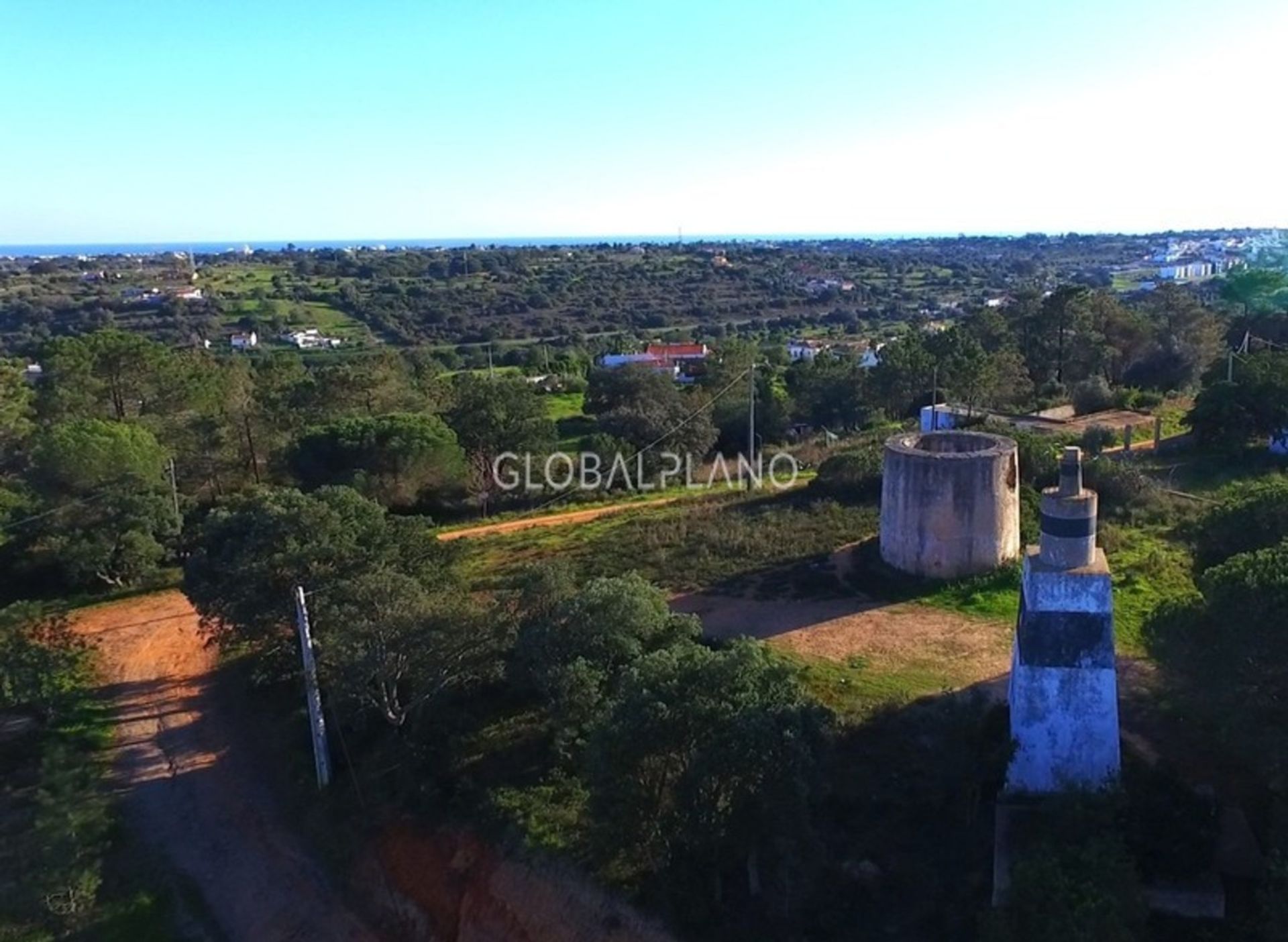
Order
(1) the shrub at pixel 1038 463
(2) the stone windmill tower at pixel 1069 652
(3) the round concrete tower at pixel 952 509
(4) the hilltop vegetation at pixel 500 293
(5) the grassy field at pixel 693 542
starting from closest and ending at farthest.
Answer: (2) the stone windmill tower at pixel 1069 652 < (3) the round concrete tower at pixel 952 509 < (5) the grassy field at pixel 693 542 < (1) the shrub at pixel 1038 463 < (4) the hilltop vegetation at pixel 500 293

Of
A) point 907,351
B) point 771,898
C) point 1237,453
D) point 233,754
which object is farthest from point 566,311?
point 771,898

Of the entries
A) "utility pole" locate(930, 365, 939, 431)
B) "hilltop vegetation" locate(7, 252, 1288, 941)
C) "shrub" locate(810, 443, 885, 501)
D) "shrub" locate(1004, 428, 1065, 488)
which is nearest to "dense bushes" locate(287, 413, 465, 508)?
"hilltop vegetation" locate(7, 252, 1288, 941)

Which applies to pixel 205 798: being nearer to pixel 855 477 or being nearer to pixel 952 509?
pixel 952 509

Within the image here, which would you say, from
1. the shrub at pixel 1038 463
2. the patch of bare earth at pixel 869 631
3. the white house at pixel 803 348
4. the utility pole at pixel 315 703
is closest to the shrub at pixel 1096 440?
the shrub at pixel 1038 463

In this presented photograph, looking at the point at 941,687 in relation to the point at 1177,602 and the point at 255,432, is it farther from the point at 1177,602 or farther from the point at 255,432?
the point at 255,432

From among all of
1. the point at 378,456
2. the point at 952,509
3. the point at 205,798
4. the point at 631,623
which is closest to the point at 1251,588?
the point at 631,623

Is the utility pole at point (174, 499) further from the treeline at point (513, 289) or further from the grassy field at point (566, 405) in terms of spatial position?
the treeline at point (513, 289)

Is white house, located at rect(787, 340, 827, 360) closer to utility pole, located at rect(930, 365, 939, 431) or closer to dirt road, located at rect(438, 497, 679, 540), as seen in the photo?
utility pole, located at rect(930, 365, 939, 431)

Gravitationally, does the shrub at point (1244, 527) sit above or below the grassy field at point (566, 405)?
above
